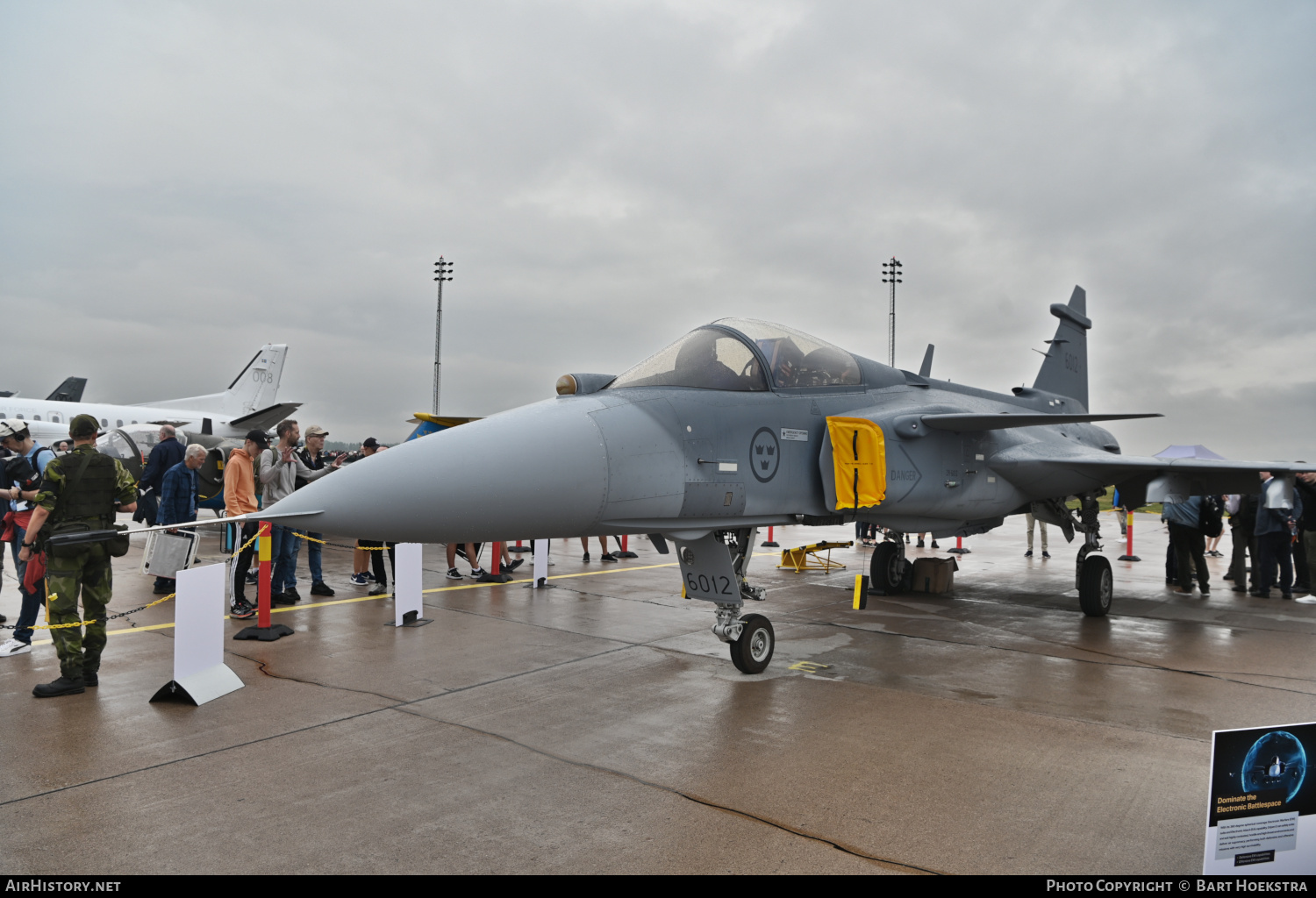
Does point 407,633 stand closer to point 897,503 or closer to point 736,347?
point 736,347

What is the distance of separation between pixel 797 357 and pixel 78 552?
205 inches

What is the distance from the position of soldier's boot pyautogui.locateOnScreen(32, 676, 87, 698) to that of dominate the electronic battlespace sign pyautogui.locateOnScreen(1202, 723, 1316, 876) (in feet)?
20.2

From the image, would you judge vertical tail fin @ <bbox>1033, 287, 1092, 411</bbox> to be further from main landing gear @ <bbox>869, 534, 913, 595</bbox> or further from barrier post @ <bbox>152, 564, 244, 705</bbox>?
barrier post @ <bbox>152, 564, 244, 705</bbox>

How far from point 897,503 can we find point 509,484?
3.72 meters

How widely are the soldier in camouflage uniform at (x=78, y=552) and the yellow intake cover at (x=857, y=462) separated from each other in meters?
4.98

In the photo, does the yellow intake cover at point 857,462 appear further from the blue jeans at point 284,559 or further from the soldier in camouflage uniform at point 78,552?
the blue jeans at point 284,559

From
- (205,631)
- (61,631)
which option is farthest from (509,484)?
(61,631)

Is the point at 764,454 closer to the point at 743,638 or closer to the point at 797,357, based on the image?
the point at 797,357

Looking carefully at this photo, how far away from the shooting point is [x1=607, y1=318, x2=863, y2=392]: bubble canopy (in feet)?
17.4

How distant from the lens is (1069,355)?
11.6 metres

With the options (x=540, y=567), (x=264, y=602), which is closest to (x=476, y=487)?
(x=264, y=602)

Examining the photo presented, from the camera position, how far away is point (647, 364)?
5.39 meters

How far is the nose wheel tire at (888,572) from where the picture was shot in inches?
415
